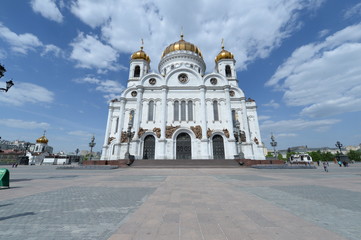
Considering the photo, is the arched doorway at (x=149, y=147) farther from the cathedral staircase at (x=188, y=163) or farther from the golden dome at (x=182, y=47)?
the golden dome at (x=182, y=47)

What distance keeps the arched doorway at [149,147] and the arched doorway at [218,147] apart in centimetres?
983

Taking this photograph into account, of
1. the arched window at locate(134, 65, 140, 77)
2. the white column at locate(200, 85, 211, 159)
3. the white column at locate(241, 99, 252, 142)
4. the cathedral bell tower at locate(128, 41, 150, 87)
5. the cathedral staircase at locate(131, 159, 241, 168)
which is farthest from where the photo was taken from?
the arched window at locate(134, 65, 140, 77)

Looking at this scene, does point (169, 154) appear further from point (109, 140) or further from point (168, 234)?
point (168, 234)

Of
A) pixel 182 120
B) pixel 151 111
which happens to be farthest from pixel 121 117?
pixel 182 120

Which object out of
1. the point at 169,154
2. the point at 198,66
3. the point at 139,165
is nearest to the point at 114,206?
the point at 139,165

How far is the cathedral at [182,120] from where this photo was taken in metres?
24.4

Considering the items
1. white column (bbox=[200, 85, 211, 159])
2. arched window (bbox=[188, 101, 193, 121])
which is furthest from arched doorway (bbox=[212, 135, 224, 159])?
arched window (bbox=[188, 101, 193, 121])

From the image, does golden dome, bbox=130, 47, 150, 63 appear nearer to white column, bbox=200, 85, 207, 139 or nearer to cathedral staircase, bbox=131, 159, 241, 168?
white column, bbox=200, 85, 207, 139

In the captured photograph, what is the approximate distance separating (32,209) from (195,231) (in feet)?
12.2

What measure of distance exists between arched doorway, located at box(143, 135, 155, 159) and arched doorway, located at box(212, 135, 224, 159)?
9833 mm

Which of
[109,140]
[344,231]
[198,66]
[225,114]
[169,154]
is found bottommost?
[344,231]

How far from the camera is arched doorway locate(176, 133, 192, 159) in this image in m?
24.4

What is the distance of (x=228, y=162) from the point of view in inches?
803

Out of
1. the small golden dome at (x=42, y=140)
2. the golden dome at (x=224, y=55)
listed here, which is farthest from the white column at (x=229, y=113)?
the small golden dome at (x=42, y=140)
